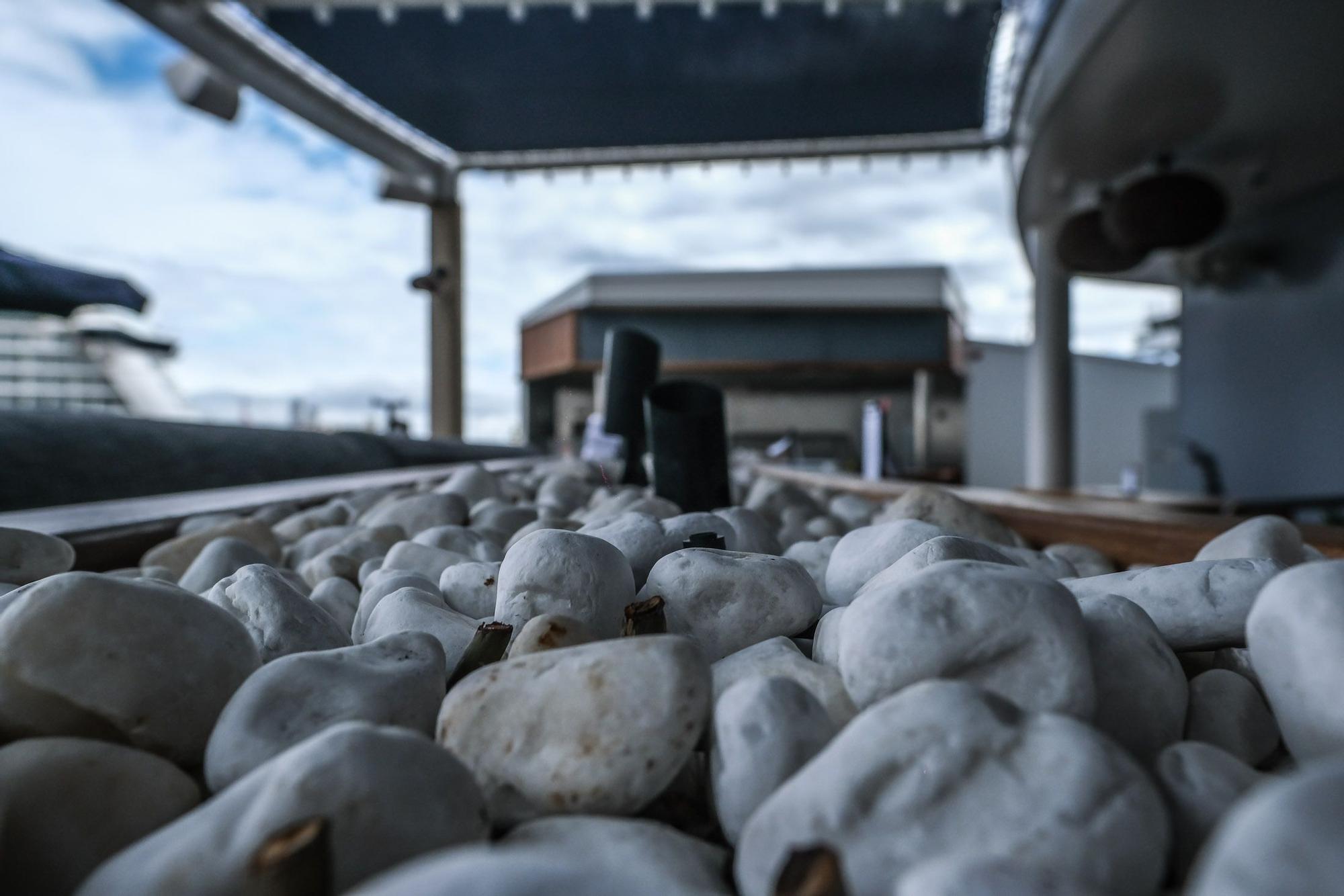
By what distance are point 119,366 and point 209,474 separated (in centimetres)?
631

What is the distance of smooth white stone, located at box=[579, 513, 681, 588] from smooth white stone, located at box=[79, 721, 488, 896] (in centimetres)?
27

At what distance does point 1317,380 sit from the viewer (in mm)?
4031

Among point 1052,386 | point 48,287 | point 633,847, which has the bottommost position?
point 633,847

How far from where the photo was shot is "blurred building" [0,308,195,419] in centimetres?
705

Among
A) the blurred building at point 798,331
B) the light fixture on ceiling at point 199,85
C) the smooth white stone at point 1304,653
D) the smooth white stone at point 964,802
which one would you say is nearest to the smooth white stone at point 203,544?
the smooth white stone at point 964,802

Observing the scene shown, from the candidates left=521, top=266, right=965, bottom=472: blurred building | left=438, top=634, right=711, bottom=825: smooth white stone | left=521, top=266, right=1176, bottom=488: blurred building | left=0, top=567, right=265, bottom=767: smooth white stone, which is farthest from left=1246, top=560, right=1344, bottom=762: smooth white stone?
left=521, top=266, right=965, bottom=472: blurred building

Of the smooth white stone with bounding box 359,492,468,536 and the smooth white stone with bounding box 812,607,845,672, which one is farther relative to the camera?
the smooth white stone with bounding box 359,492,468,536

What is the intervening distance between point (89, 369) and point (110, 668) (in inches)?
332

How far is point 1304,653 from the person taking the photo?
1.09 feet

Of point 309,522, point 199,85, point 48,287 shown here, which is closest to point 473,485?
point 309,522

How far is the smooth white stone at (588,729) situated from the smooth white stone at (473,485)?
97 centimetres

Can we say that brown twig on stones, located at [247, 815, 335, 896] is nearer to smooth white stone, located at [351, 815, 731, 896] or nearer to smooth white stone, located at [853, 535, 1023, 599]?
smooth white stone, located at [351, 815, 731, 896]

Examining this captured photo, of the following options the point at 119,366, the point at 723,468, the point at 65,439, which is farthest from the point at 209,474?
the point at 119,366

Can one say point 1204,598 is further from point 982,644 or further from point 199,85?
point 199,85
